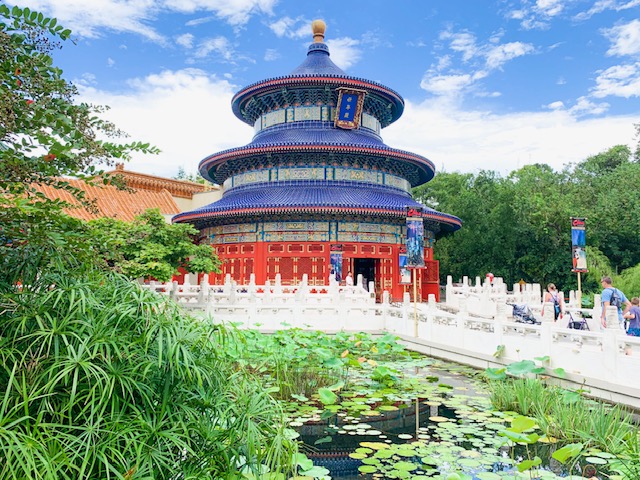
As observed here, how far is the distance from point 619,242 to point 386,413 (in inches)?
1190

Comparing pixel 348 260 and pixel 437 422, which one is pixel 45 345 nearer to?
pixel 437 422

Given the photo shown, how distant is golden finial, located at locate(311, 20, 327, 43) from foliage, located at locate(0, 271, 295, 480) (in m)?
28.7

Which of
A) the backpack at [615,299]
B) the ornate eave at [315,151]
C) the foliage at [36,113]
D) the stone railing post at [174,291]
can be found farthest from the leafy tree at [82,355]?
the ornate eave at [315,151]

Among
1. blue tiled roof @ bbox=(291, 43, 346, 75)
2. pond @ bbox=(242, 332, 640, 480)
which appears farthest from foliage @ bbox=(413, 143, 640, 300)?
pond @ bbox=(242, 332, 640, 480)

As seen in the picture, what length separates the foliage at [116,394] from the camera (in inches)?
145

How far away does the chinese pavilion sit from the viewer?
23.0m

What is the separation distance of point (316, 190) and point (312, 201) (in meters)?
1.89

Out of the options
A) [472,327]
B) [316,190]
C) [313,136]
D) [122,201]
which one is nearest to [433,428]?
[472,327]

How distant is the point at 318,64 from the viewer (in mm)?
28625

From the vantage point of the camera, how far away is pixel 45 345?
4238 mm

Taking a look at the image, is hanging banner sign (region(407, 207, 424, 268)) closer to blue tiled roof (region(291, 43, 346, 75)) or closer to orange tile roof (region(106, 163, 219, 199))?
blue tiled roof (region(291, 43, 346, 75))

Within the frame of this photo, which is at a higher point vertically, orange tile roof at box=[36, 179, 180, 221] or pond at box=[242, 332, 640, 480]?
orange tile roof at box=[36, 179, 180, 221]

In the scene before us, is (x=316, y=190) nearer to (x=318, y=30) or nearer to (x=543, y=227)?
(x=318, y=30)

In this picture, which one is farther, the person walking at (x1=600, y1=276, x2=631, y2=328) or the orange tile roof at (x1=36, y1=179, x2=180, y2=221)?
the orange tile roof at (x1=36, y1=179, x2=180, y2=221)
